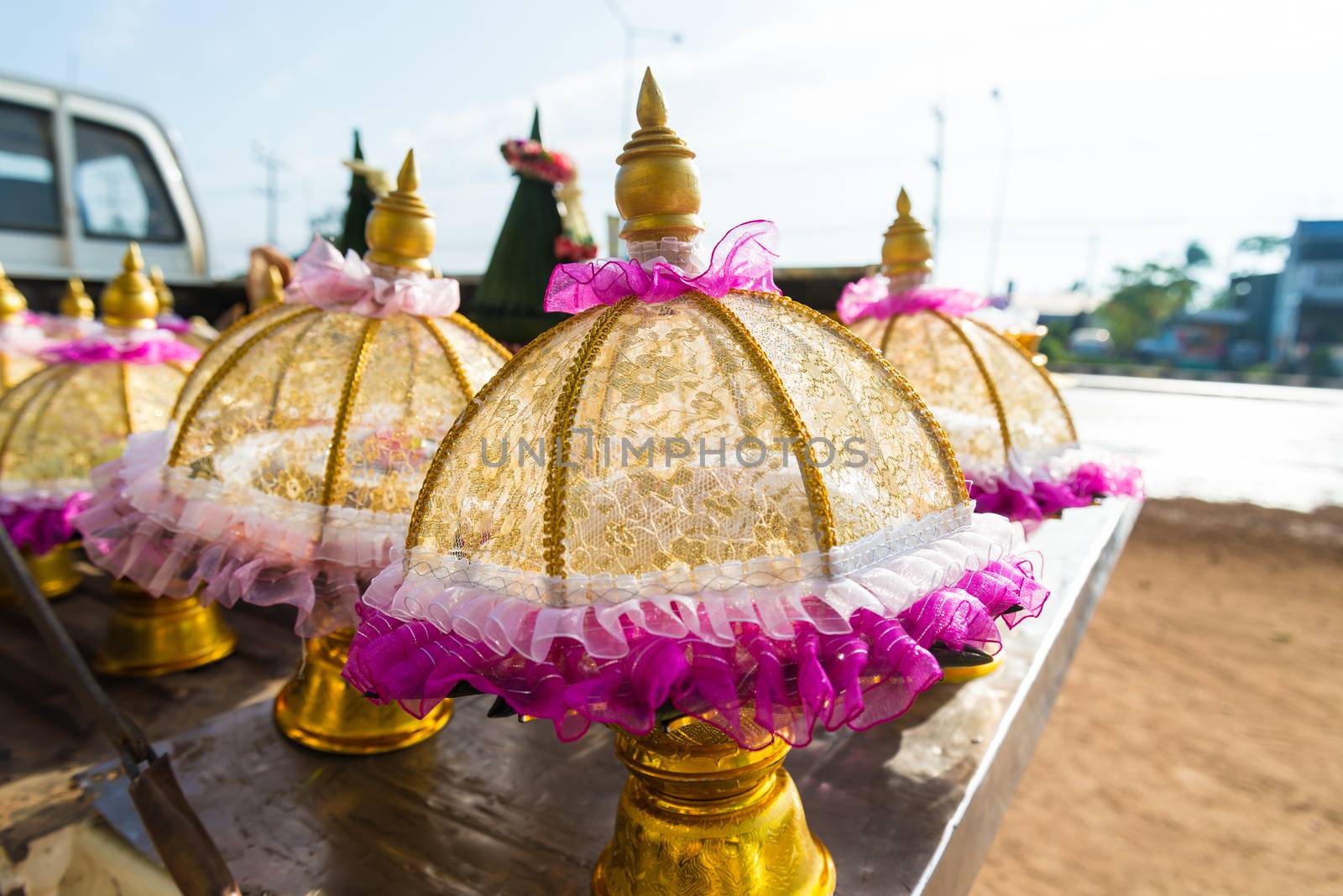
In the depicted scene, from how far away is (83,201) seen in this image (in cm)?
430

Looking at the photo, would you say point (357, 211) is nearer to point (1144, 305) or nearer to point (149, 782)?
point (149, 782)

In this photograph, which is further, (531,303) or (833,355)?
(531,303)

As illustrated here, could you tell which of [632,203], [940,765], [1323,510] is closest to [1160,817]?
[940,765]

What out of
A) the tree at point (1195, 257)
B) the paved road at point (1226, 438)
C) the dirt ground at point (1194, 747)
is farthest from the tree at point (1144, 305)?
the dirt ground at point (1194, 747)

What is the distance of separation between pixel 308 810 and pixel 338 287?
0.91 metres

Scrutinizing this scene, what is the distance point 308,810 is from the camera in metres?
1.29

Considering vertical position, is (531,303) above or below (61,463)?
above

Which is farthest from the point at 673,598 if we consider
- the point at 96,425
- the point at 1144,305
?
the point at 1144,305

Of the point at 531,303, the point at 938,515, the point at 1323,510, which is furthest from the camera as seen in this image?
the point at 1323,510

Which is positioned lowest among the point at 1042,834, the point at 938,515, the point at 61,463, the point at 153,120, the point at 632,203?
the point at 1042,834

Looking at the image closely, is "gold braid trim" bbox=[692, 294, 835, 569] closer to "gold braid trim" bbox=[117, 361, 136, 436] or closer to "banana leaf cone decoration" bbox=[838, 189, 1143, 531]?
"banana leaf cone decoration" bbox=[838, 189, 1143, 531]

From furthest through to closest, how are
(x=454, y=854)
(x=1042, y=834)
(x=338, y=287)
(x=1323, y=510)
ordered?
(x=1323, y=510) < (x=1042, y=834) < (x=338, y=287) < (x=454, y=854)

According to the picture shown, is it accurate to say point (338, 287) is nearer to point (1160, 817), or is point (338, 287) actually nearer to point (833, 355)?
point (833, 355)

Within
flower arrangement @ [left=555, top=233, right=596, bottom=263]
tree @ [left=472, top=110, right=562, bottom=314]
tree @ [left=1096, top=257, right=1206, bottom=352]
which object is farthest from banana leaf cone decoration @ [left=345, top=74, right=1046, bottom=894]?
tree @ [left=1096, top=257, right=1206, bottom=352]
